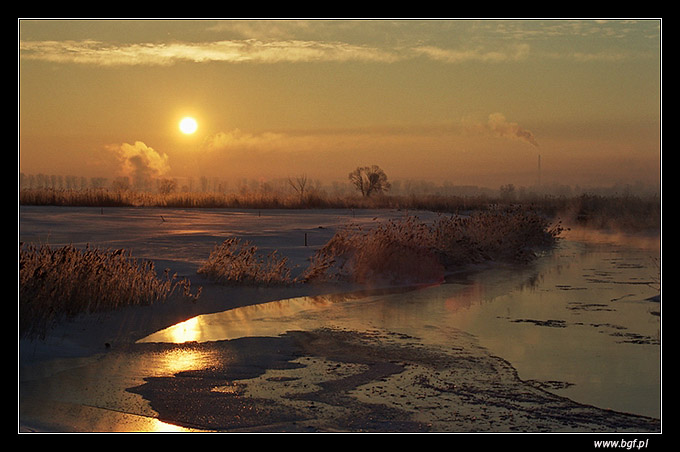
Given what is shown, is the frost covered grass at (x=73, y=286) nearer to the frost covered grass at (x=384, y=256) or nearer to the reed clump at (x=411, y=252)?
the frost covered grass at (x=384, y=256)

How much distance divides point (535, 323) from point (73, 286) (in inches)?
313

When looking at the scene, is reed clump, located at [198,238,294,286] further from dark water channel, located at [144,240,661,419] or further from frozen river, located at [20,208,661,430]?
dark water channel, located at [144,240,661,419]

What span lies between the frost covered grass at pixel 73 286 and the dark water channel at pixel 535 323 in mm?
1535

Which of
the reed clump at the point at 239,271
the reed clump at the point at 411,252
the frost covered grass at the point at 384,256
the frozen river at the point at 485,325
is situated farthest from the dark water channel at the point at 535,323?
the reed clump at the point at 239,271

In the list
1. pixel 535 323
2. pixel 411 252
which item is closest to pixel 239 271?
pixel 411 252

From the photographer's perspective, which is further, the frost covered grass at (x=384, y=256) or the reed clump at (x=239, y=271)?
the frost covered grass at (x=384, y=256)

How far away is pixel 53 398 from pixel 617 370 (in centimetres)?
684

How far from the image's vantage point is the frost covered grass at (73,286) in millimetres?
11953

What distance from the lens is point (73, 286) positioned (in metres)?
13.7

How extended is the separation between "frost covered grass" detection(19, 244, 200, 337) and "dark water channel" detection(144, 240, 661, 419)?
5.04ft

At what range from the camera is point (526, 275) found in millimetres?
23359

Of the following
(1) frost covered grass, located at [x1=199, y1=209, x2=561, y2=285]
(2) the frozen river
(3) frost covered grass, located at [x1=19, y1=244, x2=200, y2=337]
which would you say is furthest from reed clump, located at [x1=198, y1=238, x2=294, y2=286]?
(3) frost covered grass, located at [x1=19, y1=244, x2=200, y2=337]

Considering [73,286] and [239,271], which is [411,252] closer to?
[239,271]

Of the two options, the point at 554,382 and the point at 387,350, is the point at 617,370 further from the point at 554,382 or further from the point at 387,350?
the point at 387,350
